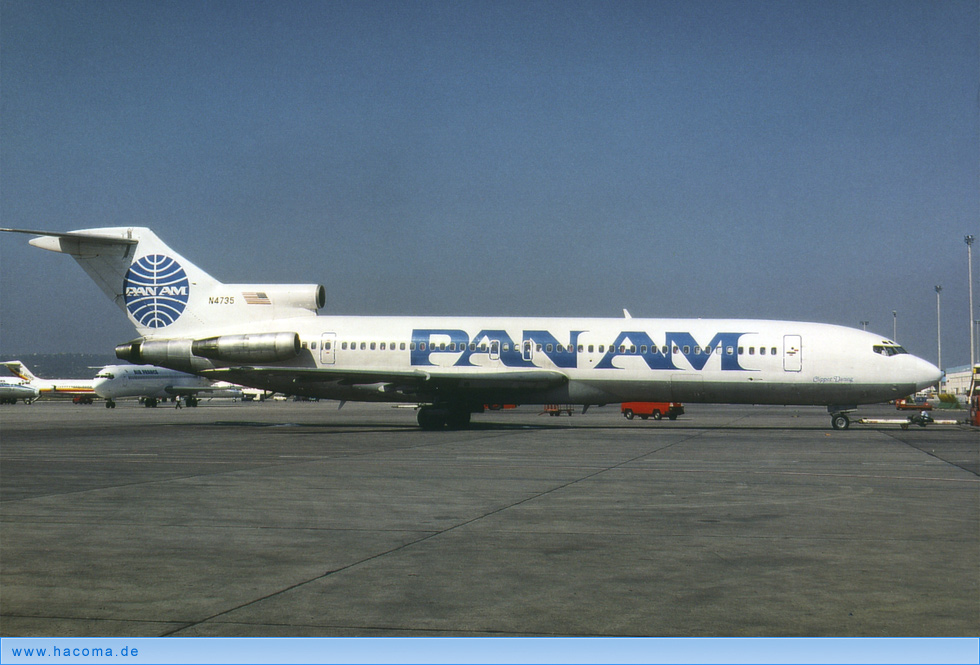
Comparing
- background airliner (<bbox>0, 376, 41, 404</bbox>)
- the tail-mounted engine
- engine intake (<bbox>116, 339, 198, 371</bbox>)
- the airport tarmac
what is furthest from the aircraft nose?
background airliner (<bbox>0, 376, 41, 404</bbox>)

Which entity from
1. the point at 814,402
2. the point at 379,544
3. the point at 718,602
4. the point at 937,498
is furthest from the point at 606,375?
the point at 718,602

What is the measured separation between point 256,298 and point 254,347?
2.77 meters

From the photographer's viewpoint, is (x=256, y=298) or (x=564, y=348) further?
(x=256, y=298)

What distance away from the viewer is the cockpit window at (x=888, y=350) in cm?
2759

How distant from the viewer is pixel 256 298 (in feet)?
105

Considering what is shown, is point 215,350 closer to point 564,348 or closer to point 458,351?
point 458,351

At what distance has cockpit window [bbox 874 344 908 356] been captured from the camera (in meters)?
27.6

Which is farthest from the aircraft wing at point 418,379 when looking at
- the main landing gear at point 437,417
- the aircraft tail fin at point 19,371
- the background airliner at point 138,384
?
the aircraft tail fin at point 19,371

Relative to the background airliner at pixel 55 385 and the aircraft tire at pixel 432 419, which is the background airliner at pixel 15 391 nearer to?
the background airliner at pixel 55 385

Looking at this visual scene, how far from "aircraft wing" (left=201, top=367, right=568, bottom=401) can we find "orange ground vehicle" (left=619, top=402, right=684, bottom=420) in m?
13.7

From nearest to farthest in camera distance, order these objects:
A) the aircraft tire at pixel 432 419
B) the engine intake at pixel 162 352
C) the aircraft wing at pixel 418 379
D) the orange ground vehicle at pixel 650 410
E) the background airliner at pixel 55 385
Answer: the aircraft wing at pixel 418 379, the aircraft tire at pixel 432 419, the engine intake at pixel 162 352, the orange ground vehicle at pixel 650 410, the background airliner at pixel 55 385

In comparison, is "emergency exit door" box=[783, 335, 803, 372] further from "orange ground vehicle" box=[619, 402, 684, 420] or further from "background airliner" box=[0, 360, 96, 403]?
"background airliner" box=[0, 360, 96, 403]

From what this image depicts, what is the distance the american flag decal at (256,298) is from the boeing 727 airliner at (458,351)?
44 millimetres

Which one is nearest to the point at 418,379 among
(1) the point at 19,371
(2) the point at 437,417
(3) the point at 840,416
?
(2) the point at 437,417
